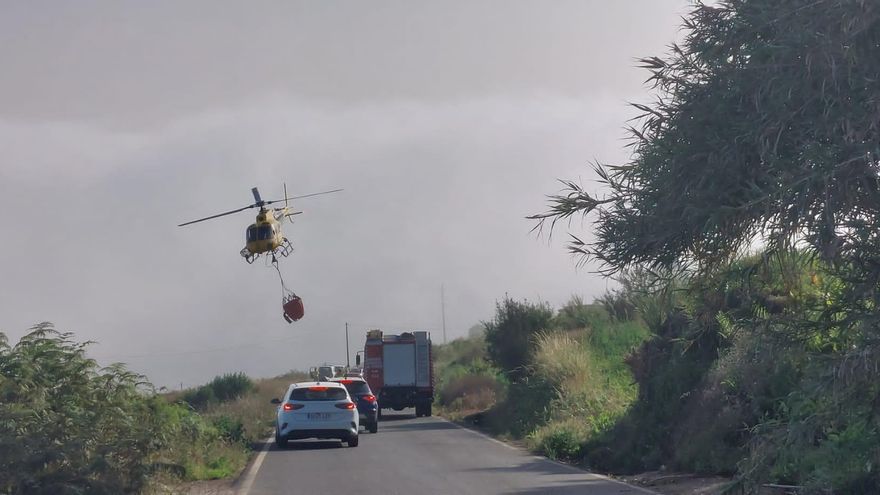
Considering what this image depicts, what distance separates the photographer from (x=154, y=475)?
14344 mm

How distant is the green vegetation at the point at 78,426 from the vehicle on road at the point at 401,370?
25347 mm

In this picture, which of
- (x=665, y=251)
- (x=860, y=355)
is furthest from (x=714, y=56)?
(x=860, y=355)

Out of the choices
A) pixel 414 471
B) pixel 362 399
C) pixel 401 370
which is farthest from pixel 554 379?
pixel 414 471

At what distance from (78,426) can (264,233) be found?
748 inches

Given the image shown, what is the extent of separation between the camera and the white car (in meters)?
25.1

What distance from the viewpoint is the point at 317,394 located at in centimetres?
2559

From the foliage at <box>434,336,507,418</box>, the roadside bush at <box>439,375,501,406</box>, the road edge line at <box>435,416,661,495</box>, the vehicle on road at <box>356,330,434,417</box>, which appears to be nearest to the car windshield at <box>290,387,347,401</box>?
the road edge line at <box>435,416,661,495</box>

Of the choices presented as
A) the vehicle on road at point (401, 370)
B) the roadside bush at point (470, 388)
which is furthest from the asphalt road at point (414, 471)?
the roadside bush at point (470, 388)

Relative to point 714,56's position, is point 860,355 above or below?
below

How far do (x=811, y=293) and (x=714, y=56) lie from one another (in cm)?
259

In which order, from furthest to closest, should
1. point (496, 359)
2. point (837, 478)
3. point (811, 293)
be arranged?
point (496, 359) < point (837, 478) < point (811, 293)

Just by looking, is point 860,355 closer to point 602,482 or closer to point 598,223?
point 598,223

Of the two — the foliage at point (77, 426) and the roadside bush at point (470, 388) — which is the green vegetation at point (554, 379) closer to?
the roadside bush at point (470, 388)

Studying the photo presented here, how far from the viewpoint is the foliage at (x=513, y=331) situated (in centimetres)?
3791
